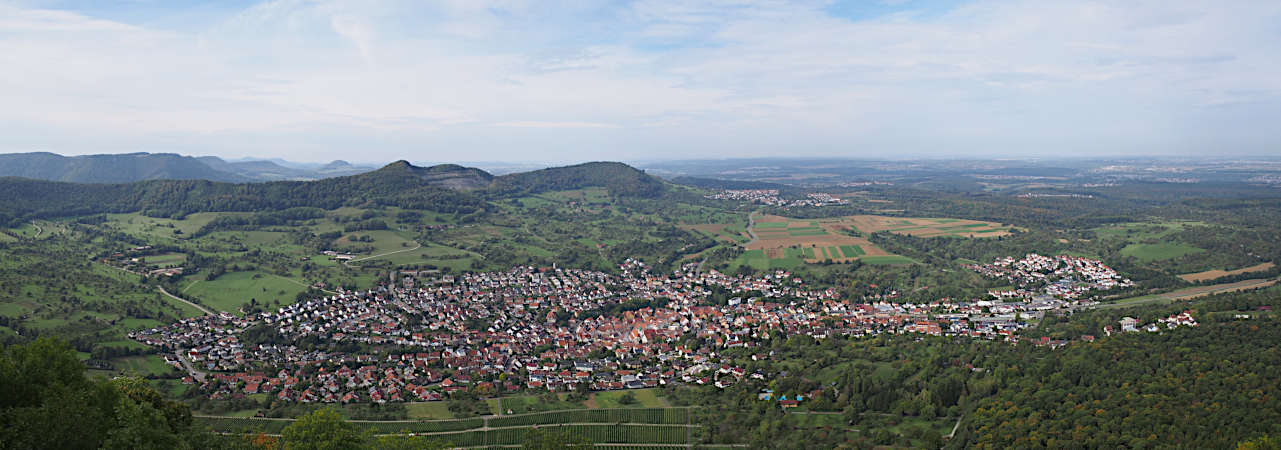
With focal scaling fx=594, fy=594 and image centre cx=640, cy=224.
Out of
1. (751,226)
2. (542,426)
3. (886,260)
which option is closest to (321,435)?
(542,426)

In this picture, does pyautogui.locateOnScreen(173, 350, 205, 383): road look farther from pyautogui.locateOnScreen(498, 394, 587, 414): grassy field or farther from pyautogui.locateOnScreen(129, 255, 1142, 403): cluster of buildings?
pyautogui.locateOnScreen(498, 394, 587, 414): grassy field

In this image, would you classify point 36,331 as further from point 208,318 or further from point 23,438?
point 23,438

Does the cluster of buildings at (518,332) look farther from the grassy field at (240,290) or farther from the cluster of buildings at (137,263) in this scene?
the cluster of buildings at (137,263)

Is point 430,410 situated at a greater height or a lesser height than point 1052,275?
lesser

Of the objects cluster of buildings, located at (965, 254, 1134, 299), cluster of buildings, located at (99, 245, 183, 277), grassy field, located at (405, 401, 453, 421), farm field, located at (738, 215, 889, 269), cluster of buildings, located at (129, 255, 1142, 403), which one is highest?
cluster of buildings, located at (99, 245, 183, 277)

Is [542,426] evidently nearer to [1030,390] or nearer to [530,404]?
[530,404]

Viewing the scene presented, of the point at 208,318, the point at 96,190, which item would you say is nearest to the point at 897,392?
the point at 208,318

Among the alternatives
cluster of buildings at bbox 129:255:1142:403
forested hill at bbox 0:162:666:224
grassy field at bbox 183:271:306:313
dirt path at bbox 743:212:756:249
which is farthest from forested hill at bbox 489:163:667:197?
cluster of buildings at bbox 129:255:1142:403

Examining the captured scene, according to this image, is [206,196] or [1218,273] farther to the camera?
[206,196]

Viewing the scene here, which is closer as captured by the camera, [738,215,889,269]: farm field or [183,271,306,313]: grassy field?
[183,271,306,313]: grassy field
